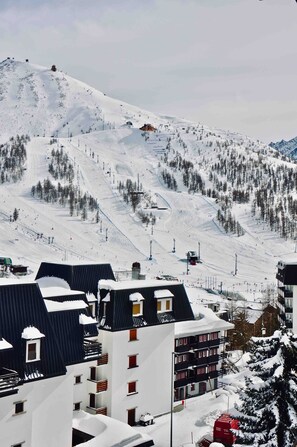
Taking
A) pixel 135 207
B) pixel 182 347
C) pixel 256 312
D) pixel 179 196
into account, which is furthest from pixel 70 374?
pixel 179 196

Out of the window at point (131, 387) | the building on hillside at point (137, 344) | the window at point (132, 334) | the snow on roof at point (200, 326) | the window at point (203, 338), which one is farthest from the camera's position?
the window at point (203, 338)

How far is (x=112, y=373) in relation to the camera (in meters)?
36.7

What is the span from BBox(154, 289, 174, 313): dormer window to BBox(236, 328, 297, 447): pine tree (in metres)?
17.2

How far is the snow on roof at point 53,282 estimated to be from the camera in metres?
39.6

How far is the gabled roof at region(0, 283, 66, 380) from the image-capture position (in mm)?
25484

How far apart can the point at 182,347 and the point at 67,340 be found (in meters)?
16.5

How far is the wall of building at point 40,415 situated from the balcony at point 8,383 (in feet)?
2.46

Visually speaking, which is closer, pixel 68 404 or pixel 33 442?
pixel 33 442

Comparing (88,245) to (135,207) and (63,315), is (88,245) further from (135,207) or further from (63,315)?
(63,315)

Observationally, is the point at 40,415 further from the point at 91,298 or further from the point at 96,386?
the point at 91,298

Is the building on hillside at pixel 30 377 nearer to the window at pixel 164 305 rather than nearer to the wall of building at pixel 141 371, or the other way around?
the wall of building at pixel 141 371

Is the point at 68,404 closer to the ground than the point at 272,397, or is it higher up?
closer to the ground

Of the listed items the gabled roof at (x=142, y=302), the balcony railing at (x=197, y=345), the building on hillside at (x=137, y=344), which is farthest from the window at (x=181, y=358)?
the gabled roof at (x=142, y=302)

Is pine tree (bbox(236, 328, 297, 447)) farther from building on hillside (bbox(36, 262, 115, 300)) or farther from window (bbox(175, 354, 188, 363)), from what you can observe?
window (bbox(175, 354, 188, 363))
